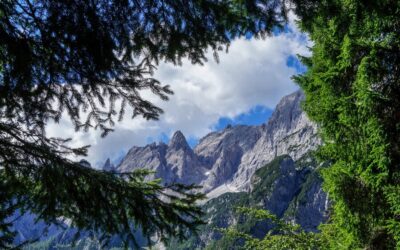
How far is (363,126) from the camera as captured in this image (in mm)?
8602

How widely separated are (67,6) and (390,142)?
7.09 metres

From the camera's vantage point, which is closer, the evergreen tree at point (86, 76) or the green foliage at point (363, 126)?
the evergreen tree at point (86, 76)

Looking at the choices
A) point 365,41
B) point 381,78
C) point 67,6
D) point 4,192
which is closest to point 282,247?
point 381,78

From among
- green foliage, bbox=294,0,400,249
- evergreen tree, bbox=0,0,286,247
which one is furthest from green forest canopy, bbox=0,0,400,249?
green foliage, bbox=294,0,400,249

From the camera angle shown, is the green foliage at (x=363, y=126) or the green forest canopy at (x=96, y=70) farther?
the green foliage at (x=363, y=126)

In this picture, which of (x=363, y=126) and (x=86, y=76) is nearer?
(x=86, y=76)

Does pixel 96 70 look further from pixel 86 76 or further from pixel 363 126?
pixel 363 126

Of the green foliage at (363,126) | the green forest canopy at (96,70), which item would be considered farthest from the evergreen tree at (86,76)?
the green foliage at (363,126)

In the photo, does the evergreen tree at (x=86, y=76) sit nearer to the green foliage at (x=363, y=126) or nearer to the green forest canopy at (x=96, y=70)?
the green forest canopy at (x=96, y=70)

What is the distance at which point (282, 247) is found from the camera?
10.5 m

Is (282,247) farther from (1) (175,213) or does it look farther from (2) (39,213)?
(2) (39,213)

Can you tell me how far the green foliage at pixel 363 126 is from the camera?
8109 millimetres

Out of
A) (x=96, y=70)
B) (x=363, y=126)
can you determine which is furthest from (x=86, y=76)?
(x=363, y=126)

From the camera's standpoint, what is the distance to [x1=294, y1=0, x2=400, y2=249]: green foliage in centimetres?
811
